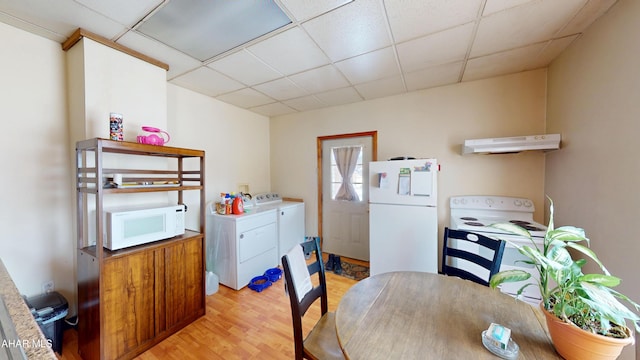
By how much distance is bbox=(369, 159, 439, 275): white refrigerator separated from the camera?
7.67 feet

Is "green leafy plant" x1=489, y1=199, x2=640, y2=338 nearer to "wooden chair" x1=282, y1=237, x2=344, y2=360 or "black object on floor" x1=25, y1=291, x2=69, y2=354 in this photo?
"wooden chair" x1=282, y1=237, x2=344, y2=360

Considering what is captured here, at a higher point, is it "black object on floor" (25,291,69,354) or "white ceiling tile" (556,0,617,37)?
"white ceiling tile" (556,0,617,37)

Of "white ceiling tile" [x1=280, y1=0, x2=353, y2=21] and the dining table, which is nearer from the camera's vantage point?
the dining table

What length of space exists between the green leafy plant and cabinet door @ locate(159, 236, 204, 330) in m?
2.18

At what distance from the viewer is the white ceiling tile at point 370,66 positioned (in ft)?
6.63

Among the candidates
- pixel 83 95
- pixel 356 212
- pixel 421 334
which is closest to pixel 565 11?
pixel 421 334

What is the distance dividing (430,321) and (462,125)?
2.43 m

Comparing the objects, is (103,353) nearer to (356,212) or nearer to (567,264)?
(567,264)

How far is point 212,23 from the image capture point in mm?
1596

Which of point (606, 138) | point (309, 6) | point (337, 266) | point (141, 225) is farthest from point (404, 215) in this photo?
point (141, 225)

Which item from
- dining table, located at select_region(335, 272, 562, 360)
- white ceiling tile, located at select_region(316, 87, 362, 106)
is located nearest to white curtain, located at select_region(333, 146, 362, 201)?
white ceiling tile, located at select_region(316, 87, 362, 106)

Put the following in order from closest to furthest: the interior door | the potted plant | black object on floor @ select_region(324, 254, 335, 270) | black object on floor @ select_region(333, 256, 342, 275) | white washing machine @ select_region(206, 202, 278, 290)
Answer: the potted plant → white washing machine @ select_region(206, 202, 278, 290) → black object on floor @ select_region(333, 256, 342, 275) → black object on floor @ select_region(324, 254, 335, 270) → the interior door

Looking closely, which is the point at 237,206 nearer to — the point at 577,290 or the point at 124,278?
the point at 124,278

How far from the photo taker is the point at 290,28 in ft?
5.39
